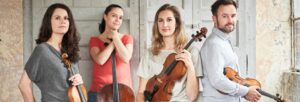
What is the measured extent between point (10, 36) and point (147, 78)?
142 centimetres

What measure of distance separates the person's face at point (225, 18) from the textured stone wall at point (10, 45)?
178 cm

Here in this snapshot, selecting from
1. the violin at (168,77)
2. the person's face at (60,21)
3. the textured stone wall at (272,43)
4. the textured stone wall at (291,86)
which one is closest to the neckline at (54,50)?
the person's face at (60,21)

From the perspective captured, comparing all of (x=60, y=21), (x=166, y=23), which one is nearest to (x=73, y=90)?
(x=60, y=21)

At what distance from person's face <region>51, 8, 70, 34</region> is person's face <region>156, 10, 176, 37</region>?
605mm

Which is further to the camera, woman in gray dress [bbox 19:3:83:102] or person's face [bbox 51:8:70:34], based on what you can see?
person's face [bbox 51:8:70:34]

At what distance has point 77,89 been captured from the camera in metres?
2.49

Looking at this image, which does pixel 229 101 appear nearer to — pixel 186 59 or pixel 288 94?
pixel 186 59

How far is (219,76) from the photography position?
7.84 ft

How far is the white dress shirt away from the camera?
7.86ft

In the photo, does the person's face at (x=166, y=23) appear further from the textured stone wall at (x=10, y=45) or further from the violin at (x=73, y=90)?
the textured stone wall at (x=10, y=45)

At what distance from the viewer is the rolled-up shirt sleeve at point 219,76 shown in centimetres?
239

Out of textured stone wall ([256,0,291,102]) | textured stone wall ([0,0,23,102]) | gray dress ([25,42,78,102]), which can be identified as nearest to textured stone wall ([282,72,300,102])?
textured stone wall ([256,0,291,102])

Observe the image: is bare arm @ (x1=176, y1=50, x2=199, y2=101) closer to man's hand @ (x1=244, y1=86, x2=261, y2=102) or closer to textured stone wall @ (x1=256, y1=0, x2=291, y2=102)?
man's hand @ (x1=244, y1=86, x2=261, y2=102)

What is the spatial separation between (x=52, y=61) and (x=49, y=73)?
2.7 inches
